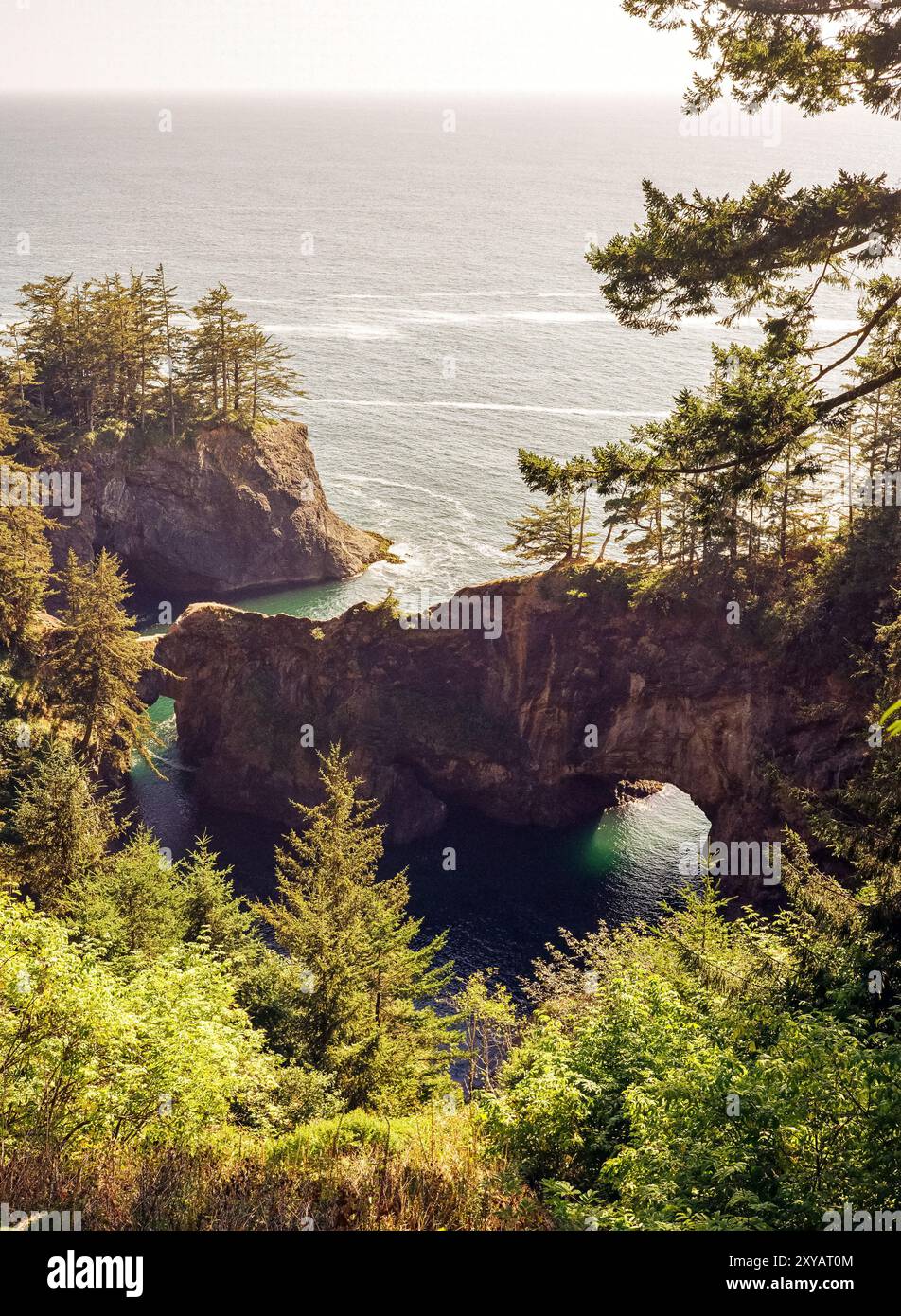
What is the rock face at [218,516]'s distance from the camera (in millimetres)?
80625

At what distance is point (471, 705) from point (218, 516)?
3774cm

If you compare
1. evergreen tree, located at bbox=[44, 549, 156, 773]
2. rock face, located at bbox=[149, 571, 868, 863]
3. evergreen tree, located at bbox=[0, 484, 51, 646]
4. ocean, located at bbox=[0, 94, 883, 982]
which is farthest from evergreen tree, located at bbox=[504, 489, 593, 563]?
evergreen tree, located at bbox=[0, 484, 51, 646]

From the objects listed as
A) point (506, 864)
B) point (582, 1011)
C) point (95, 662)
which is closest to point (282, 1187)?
point (582, 1011)

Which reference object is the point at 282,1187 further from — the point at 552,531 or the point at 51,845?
the point at 552,531

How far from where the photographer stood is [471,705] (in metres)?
55.7

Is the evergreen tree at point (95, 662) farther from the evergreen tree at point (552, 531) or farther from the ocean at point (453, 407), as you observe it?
the evergreen tree at point (552, 531)

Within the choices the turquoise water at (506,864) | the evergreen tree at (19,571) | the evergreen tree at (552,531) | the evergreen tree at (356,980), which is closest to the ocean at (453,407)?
the turquoise water at (506,864)

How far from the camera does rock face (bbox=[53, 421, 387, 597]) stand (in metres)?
80.6

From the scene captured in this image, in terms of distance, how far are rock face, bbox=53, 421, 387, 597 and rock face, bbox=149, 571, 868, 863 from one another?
88.4ft

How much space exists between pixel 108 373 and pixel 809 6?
74.8 metres

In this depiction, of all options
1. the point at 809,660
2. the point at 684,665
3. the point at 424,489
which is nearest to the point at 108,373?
the point at 424,489

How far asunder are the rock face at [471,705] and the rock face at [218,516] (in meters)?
26.9

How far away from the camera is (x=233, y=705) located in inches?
2256
